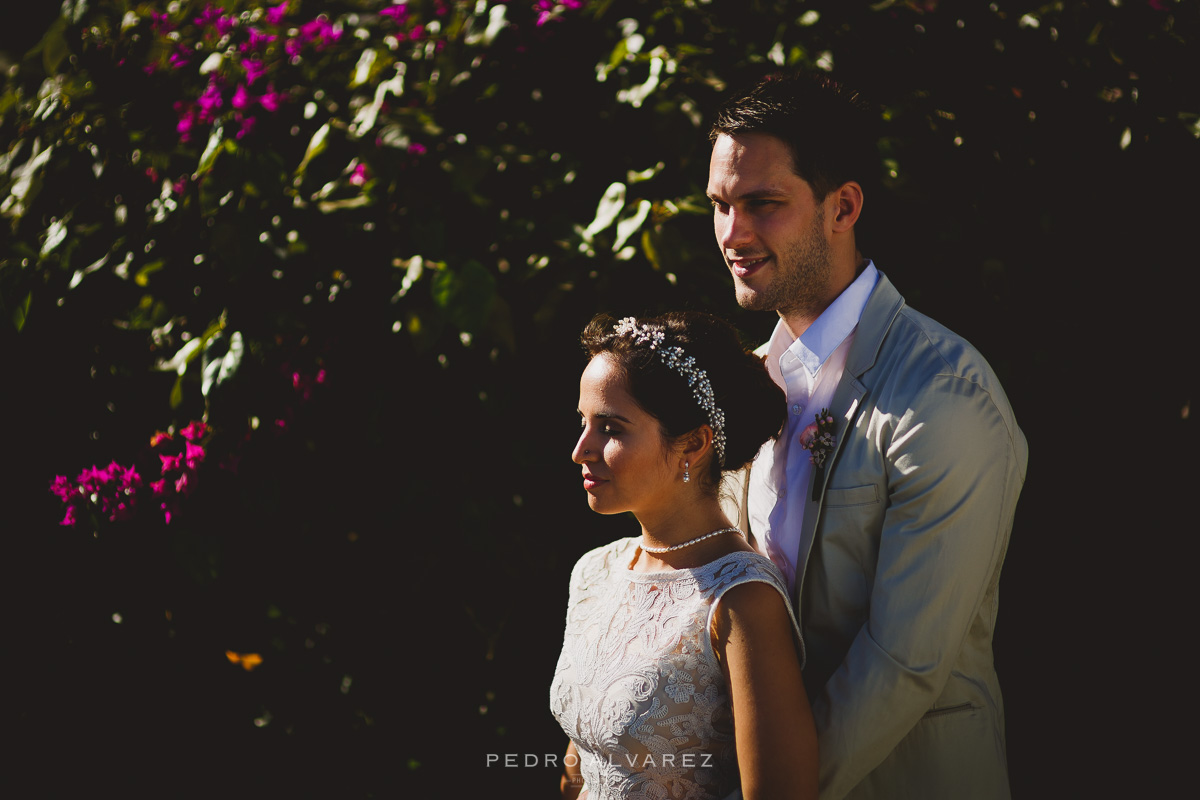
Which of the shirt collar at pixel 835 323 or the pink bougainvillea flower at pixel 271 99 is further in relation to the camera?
the pink bougainvillea flower at pixel 271 99

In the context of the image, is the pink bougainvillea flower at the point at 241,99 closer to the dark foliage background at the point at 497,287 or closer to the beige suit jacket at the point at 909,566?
the dark foliage background at the point at 497,287

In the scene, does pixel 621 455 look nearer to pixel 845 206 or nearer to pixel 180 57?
pixel 845 206

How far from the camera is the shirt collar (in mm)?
1816

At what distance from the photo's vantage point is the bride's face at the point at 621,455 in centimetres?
171

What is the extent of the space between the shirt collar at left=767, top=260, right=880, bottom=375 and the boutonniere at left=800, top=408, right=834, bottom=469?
14cm

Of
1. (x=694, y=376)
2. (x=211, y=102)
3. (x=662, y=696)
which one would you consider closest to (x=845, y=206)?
(x=694, y=376)

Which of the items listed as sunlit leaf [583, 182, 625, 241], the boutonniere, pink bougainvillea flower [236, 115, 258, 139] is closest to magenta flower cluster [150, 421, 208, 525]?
pink bougainvillea flower [236, 115, 258, 139]

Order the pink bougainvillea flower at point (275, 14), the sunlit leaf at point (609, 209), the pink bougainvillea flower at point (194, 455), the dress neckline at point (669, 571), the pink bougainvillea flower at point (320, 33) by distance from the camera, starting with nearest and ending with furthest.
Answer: the dress neckline at point (669, 571) < the sunlit leaf at point (609, 209) < the pink bougainvillea flower at point (194, 455) < the pink bougainvillea flower at point (320, 33) < the pink bougainvillea flower at point (275, 14)

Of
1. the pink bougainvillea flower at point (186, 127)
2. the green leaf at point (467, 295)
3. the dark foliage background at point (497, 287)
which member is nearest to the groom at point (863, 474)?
the dark foliage background at point (497, 287)

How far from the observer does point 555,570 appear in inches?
99.8

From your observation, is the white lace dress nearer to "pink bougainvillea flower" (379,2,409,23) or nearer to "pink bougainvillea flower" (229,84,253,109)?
"pink bougainvillea flower" (229,84,253,109)

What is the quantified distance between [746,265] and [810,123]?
0.32 meters

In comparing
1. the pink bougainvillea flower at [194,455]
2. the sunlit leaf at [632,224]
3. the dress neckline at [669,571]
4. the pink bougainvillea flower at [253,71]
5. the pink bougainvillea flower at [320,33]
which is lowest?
the dress neckline at [669,571]

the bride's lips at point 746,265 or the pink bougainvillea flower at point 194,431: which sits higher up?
the bride's lips at point 746,265
